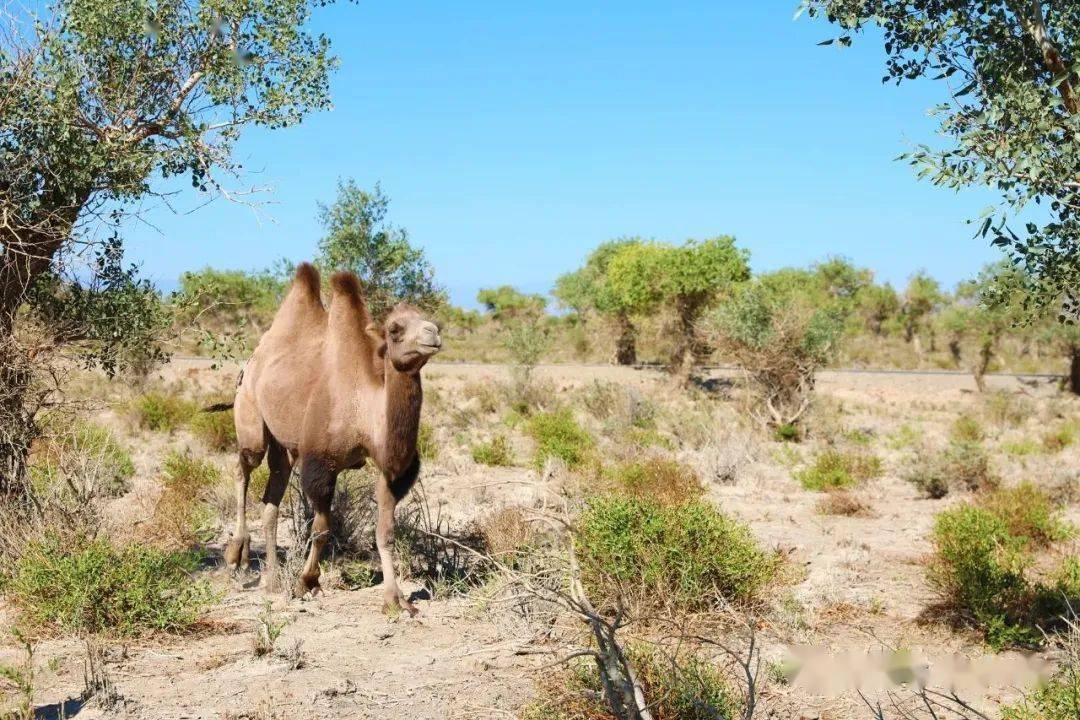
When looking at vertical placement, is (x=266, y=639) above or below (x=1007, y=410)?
below

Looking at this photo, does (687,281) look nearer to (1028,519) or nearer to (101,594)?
(1028,519)

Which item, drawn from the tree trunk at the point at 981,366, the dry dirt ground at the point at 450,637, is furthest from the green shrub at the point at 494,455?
the tree trunk at the point at 981,366

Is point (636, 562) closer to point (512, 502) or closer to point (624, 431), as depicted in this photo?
point (512, 502)

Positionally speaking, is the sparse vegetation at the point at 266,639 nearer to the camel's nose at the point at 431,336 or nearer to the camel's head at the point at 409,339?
the camel's head at the point at 409,339

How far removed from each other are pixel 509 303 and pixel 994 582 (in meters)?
74.4

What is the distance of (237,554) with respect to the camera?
9.12 m

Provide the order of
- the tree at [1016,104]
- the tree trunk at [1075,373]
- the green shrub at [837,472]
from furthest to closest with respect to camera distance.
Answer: the tree trunk at [1075,373], the green shrub at [837,472], the tree at [1016,104]

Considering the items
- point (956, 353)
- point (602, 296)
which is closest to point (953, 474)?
point (602, 296)

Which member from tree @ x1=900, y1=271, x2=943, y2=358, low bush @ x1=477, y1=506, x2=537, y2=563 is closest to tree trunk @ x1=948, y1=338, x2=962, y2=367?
tree @ x1=900, y1=271, x2=943, y2=358

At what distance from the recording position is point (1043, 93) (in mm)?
5320

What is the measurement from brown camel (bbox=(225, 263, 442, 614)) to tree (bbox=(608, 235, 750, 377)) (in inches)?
909

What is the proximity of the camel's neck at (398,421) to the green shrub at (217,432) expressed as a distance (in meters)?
9.60

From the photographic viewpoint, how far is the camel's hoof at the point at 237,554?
9.09 metres

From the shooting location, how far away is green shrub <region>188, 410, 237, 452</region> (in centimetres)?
1650
